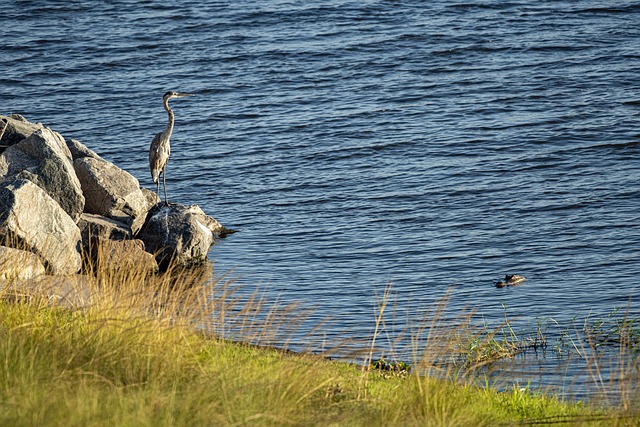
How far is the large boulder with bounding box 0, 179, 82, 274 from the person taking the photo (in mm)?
12250

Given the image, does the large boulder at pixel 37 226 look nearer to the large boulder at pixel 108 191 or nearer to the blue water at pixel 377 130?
the large boulder at pixel 108 191

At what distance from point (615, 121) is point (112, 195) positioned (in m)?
12.5

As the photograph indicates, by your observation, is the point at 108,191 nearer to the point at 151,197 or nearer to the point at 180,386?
the point at 151,197

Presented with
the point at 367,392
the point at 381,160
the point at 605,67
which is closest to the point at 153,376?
the point at 367,392

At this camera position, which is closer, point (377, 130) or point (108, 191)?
point (108, 191)

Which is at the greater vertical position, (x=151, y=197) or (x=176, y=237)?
(x=176, y=237)

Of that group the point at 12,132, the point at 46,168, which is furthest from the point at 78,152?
the point at 46,168

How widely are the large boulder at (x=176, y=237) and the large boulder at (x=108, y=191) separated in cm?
43

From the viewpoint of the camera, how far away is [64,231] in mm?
13055

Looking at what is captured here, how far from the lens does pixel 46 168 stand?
13.8m

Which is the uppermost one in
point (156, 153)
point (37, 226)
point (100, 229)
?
point (37, 226)

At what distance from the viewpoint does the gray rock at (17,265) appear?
9422 millimetres

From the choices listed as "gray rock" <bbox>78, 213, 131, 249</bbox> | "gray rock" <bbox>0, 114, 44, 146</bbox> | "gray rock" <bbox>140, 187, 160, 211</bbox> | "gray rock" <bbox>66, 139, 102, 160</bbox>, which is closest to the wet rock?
"gray rock" <bbox>78, 213, 131, 249</bbox>

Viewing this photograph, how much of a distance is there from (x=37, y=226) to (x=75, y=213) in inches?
51.4
